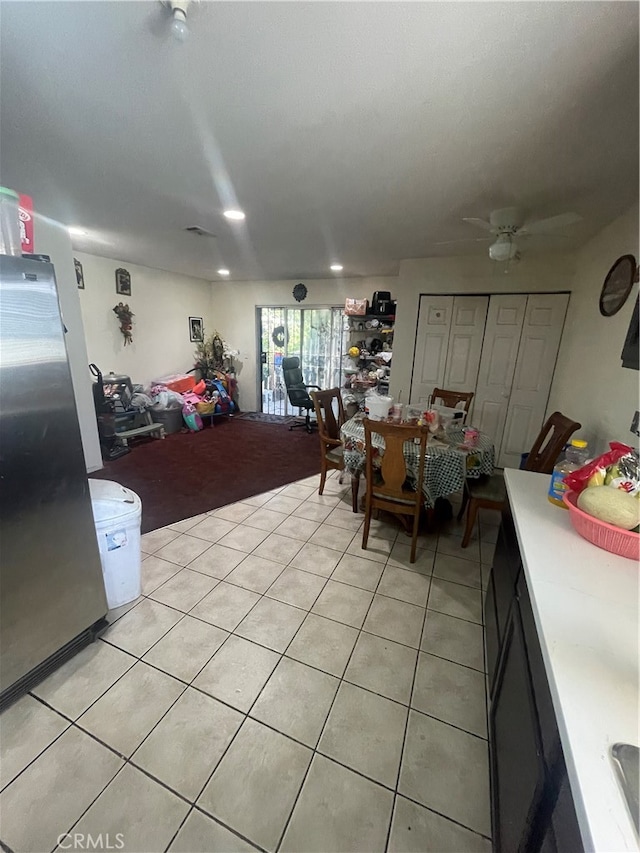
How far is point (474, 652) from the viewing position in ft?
5.45

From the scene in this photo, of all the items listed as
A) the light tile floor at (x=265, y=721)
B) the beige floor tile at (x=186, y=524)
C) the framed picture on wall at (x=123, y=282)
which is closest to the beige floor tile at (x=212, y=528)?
the beige floor tile at (x=186, y=524)

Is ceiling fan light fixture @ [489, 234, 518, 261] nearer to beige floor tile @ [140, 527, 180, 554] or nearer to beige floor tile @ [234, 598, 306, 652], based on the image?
beige floor tile @ [234, 598, 306, 652]

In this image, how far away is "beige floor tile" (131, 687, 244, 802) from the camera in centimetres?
117

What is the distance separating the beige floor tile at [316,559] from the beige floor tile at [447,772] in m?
0.94

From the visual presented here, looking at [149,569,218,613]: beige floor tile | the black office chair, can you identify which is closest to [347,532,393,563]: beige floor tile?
[149,569,218,613]: beige floor tile

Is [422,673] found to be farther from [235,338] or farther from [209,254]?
[235,338]

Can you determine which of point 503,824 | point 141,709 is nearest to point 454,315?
point 503,824

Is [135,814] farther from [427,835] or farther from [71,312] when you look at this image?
[71,312]

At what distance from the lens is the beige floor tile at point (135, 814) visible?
103 cm

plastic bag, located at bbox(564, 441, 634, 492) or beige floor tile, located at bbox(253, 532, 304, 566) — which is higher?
plastic bag, located at bbox(564, 441, 634, 492)

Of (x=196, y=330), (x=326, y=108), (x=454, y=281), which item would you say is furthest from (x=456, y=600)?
(x=196, y=330)

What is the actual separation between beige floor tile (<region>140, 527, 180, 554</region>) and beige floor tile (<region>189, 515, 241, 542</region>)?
146 mm

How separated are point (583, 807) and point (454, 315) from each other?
394 centimetres

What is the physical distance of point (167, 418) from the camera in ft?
16.1
